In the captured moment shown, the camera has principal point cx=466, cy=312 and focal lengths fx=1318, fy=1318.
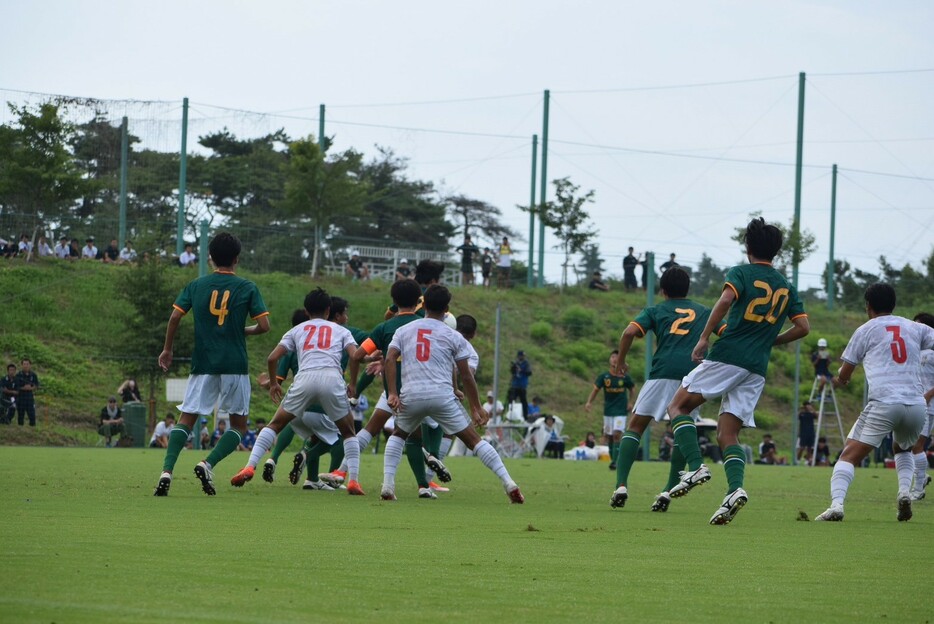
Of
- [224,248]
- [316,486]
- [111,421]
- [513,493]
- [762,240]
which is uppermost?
[762,240]

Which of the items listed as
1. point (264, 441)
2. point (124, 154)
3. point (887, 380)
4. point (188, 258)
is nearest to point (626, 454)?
point (887, 380)

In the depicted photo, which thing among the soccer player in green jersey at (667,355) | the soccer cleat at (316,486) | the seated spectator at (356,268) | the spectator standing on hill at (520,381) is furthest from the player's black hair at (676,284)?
the seated spectator at (356,268)

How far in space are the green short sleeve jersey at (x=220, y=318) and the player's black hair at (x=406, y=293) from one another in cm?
127

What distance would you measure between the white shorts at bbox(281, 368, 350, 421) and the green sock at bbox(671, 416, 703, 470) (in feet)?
9.99

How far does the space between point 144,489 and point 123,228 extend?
27.1 metres

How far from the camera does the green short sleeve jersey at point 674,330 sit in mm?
11117

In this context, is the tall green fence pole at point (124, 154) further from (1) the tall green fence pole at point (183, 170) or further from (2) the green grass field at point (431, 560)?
(2) the green grass field at point (431, 560)

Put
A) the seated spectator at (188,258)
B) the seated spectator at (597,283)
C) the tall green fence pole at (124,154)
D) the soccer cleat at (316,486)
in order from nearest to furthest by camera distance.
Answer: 1. the soccer cleat at (316,486)
2. the seated spectator at (188,258)
3. the tall green fence pole at (124,154)
4. the seated spectator at (597,283)

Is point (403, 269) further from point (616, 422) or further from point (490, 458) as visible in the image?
point (490, 458)

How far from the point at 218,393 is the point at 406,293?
1897 mm

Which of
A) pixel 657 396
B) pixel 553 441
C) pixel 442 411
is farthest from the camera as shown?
pixel 553 441

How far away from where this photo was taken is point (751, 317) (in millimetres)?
9484

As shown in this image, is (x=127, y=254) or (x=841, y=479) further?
(x=127, y=254)

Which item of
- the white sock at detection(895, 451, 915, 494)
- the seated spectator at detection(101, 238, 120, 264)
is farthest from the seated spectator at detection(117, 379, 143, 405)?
the white sock at detection(895, 451, 915, 494)
